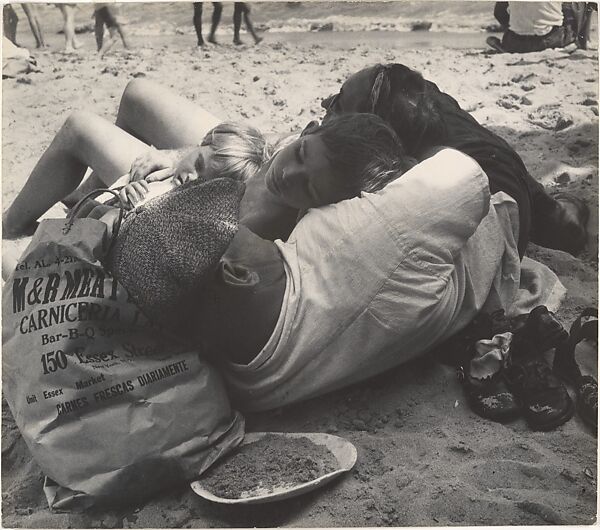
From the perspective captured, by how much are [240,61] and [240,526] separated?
37.9 inches

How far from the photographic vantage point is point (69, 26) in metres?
1.44

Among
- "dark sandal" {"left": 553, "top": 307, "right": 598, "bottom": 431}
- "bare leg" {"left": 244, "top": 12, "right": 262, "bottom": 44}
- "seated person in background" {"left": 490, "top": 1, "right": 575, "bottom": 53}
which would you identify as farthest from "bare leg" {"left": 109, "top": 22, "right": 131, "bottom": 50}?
"dark sandal" {"left": 553, "top": 307, "right": 598, "bottom": 431}

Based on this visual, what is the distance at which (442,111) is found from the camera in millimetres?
1485

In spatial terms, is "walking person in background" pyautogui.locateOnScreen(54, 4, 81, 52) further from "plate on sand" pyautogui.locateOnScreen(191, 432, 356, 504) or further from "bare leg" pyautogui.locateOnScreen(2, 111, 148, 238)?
"plate on sand" pyautogui.locateOnScreen(191, 432, 356, 504)

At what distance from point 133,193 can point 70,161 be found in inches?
13.2

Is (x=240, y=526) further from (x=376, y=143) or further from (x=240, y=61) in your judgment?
(x=240, y=61)

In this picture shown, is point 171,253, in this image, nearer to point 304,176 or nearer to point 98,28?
point 304,176

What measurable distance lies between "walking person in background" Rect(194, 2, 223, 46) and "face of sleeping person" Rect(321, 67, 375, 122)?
28 centimetres

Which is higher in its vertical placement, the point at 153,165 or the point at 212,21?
the point at 212,21

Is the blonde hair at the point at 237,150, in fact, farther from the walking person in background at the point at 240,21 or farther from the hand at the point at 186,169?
the walking person in background at the point at 240,21

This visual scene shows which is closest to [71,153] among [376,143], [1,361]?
[1,361]

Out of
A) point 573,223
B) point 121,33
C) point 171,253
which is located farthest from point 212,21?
point 573,223

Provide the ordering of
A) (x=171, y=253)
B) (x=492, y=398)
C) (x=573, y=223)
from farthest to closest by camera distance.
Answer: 1. (x=573, y=223)
2. (x=492, y=398)
3. (x=171, y=253)

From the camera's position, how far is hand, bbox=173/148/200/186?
1.37 metres
